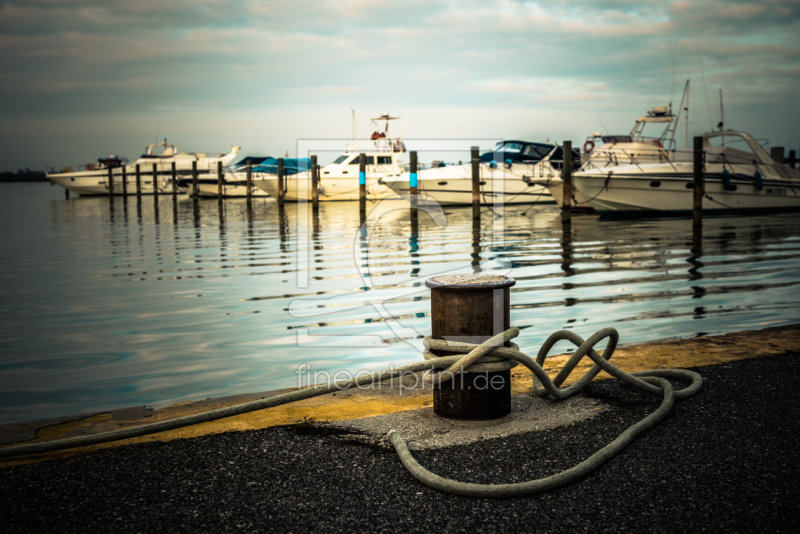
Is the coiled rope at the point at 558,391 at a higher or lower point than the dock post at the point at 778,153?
lower

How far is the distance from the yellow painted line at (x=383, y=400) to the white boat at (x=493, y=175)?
2107 centimetres

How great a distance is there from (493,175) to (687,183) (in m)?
8.13

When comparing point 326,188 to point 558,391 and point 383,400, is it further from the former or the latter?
point 558,391

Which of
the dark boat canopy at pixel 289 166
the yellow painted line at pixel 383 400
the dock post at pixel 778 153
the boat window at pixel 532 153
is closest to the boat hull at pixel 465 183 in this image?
the boat window at pixel 532 153

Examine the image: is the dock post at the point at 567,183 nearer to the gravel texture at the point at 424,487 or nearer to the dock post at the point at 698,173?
the dock post at the point at 698,173

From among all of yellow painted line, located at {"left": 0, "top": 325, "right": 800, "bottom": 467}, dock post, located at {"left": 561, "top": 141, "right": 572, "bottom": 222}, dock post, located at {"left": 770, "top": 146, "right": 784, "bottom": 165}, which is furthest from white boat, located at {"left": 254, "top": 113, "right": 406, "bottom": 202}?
yellow painted line, located at {"left": 0, "top": 325, "right": 800, "bottom": 467}

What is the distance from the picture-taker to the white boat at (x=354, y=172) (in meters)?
31.0

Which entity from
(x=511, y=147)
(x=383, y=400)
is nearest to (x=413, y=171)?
(x=511, y=147)

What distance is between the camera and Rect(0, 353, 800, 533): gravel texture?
2.07 meters

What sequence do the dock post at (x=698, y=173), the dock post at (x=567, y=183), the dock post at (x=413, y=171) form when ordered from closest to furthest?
the dock post at (x=698, y=173)
the dock post at (x=567, y=183)
the dock post at (x=413, y=171)

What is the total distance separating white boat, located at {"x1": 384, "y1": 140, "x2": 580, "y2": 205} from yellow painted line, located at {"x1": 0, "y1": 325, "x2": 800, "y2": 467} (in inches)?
830

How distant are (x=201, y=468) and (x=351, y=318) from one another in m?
4.36

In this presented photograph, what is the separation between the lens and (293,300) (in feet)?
25.5

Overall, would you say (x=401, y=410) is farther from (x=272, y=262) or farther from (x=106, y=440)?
(x=272, y=262)
